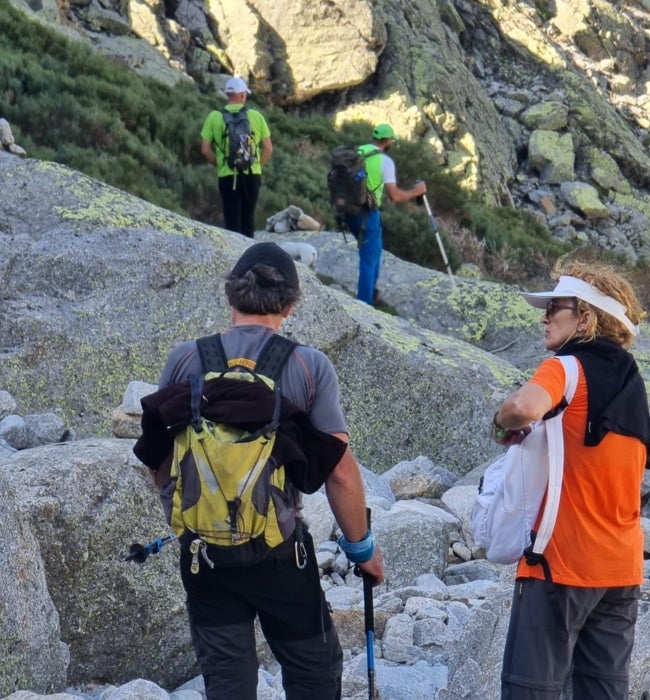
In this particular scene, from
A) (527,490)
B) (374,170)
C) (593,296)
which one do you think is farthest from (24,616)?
(374,170)

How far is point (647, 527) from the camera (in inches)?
258

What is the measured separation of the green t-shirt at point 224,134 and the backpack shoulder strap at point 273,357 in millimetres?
8365

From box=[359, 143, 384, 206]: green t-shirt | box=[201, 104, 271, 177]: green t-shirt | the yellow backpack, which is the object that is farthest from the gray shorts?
box=[201, 104, 271, 177]: green t-shirt

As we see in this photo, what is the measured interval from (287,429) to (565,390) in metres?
0.84

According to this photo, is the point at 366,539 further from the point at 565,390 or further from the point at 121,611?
the point at 121,611

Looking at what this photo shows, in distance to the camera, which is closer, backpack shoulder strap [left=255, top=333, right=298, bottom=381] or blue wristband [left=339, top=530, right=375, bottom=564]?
backpack shoulder strap [left=255, top=333, right=298, bottom=381]

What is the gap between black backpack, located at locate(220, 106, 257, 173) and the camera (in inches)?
448

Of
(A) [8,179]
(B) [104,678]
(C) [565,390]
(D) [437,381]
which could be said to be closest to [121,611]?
(B) [104,678]

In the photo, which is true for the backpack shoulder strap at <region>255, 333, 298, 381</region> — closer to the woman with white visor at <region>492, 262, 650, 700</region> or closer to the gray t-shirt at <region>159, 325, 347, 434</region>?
the gray t-shirt at <region>159, 325, 347, 434</region>

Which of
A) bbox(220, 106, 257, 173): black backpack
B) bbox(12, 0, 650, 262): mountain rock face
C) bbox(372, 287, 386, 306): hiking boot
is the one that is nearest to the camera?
bbox(220, 106, 257, 173): black backpack

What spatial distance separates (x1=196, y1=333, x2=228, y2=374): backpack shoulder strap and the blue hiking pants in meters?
7.86

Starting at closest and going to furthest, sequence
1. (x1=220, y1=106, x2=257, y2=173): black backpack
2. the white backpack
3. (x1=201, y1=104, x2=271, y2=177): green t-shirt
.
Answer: the white backpack < (x1=220, y1=106, x2=257, y2=173): black backpack < (x1=201, y1=104, x2=271, y2=177): green t-shirt

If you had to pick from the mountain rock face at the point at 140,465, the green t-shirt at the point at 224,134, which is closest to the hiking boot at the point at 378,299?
the mountain rock face at the point at 140,465

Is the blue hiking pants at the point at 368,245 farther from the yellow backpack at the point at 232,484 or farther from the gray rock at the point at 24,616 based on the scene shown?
the yellow backpack at the point at 232,484
